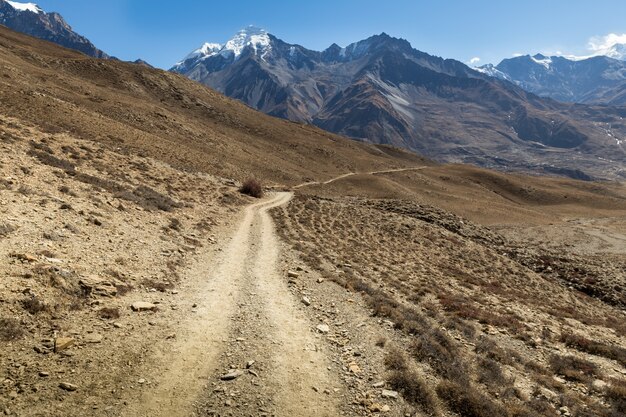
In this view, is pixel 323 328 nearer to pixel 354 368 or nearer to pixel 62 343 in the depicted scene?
pixel 354 368

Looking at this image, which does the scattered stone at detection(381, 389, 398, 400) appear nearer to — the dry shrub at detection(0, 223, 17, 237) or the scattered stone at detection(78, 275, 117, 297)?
the scattered stone at detection(78, 275, 117, 297)

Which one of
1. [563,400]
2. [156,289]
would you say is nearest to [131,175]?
[156,289]

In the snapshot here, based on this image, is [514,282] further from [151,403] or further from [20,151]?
[20,151]

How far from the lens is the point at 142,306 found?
13359mm

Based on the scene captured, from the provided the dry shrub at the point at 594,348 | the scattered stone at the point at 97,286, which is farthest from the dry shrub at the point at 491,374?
the scattered stone at the point at 97,286

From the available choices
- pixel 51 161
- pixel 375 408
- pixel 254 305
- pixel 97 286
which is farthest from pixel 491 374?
pixel 51 161

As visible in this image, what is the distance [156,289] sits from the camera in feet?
50.8

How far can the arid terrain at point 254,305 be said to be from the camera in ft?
32.9

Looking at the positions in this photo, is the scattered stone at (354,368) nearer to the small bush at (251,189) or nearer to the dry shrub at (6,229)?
the dry shrub at (6,229)

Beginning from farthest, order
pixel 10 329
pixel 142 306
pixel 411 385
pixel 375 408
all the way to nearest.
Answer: pixel 142 306 < pixel 411 385 < pixel 375 408 < pixel 10 329

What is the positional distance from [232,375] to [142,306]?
16.1 feet

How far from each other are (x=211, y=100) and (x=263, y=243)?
104 m

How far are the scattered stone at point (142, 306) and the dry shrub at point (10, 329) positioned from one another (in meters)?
3.37

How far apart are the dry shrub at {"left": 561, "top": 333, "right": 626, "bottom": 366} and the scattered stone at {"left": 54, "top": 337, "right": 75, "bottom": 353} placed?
21.1 metres
